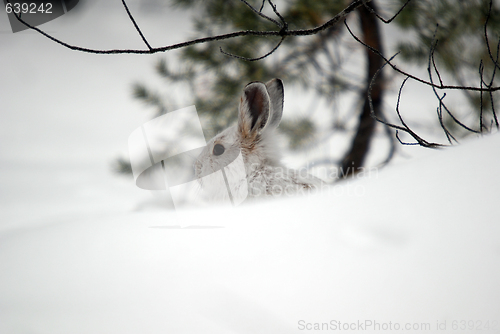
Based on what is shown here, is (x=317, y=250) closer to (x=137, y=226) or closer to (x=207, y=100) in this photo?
(x=137, y=226)

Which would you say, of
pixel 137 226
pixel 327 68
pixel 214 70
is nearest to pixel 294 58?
pixel 327 68

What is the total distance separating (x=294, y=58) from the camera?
60.1 inches

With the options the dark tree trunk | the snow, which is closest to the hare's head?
the dark tree trunk

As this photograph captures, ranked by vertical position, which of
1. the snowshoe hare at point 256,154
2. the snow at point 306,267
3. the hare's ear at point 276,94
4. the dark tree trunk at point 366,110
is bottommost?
the snow at point 306,267

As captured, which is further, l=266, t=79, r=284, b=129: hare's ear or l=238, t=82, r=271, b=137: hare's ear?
l=266, t=79, r=284, b=129: hare's ear

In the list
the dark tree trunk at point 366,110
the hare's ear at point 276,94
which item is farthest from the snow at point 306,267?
the dark tree trunk at point 366,110

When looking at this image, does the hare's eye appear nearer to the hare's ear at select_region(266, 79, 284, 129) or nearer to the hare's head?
the hare's head

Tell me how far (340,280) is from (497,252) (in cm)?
15

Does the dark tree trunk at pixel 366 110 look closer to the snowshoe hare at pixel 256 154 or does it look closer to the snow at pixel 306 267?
the snowshoe hare at pixel 256 154

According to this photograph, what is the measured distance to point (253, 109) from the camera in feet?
3.20

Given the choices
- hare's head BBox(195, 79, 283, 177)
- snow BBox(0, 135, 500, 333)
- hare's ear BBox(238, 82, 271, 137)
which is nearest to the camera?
snow BBox(0, 135, 500, 333)

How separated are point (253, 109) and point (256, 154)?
164 millimetres

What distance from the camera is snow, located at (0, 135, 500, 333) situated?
307mm

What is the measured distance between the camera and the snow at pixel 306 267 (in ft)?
1.01
